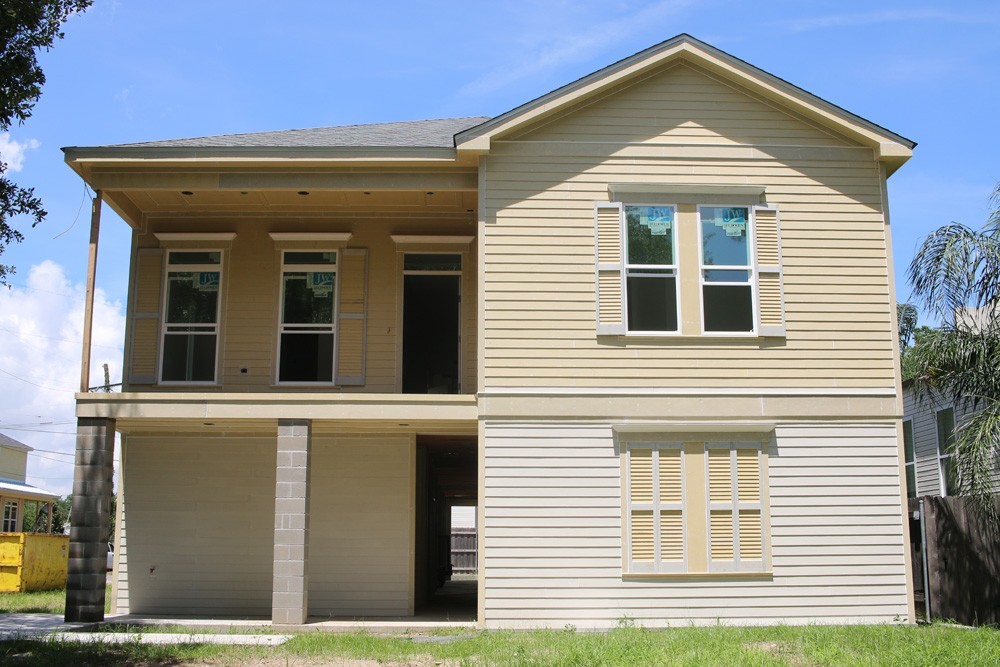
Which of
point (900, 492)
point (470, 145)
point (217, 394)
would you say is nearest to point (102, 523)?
point (217, 394)

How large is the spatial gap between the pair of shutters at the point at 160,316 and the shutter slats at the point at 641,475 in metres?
4.81

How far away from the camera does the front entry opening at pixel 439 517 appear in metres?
17.4

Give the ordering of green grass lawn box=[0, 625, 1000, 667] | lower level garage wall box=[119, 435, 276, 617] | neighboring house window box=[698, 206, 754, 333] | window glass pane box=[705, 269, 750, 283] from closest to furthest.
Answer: green grass lawn box=[0, 625, 1000, 667], neighboring house window box=[698, 206, 754, 333], window glass pane box=[705, 269, 750, 283], lower level garage wall box=[119, 435, 276, 617]

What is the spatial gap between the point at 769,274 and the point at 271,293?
26.0ft

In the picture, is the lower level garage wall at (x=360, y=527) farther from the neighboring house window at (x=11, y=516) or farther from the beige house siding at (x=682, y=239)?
the neighboring house window at (x=11, y=516)

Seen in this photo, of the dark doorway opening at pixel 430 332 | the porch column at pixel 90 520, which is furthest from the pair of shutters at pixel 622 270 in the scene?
the porch column at pixel 90 520

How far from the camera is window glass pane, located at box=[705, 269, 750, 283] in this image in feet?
48.2

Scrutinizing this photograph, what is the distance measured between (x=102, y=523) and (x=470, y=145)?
7.47 m

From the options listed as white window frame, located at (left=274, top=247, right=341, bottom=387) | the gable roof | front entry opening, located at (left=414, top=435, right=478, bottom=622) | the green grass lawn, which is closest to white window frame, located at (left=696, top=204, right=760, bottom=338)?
the gable roof

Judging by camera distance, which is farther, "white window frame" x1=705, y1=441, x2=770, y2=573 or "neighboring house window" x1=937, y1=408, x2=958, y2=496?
Answer: "neighboring house window" x1=937, y1=408, x2=958, y2=496

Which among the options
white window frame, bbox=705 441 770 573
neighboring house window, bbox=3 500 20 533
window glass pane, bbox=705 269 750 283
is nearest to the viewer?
white window frame, bbox=705 441 770 573

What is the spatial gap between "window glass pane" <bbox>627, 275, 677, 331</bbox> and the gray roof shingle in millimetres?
3495

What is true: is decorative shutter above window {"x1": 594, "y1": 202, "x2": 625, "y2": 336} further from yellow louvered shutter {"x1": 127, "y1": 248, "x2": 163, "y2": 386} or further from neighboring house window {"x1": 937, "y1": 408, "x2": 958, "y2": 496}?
neighboring house window {"x1": 937, "y1": 408, "x2": 958, "y2": 496}

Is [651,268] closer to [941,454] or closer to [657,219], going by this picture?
[657,219]
